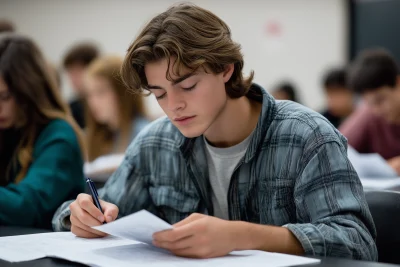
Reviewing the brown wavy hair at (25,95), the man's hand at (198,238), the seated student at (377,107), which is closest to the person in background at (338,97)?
the seated student at (377,107)

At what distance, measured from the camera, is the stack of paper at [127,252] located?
1.16m

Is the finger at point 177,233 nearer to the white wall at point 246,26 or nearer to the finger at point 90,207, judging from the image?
the finger at point 90,207

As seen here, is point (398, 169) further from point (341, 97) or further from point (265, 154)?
point (341, 97)

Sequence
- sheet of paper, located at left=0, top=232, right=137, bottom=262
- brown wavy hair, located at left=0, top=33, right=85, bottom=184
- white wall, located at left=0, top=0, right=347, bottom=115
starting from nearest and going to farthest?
sheet of paper, located at left=0, top=232, right=137, bottom=262 < brown wavy hair, located at left=0, top=33, right=85, bottom=184 < white wall, located at left=0, top=0, right=347, bottom=115

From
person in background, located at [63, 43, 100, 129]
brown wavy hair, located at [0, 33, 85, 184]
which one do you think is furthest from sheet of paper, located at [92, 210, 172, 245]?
person in background, located at [63, 43, 100, 129]

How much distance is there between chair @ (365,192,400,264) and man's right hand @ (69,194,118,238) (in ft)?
2.04

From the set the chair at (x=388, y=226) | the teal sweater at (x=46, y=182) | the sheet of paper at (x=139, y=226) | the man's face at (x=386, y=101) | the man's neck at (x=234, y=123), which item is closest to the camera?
the sheet of paper at (x=139, y=226)

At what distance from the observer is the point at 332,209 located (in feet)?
4.47

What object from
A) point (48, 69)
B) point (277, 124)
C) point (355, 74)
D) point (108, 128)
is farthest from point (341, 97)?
point (277, 124)

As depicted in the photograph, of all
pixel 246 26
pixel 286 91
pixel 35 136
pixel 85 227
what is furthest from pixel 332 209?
pixel 246 26

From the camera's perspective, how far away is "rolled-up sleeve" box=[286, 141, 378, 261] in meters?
1.30

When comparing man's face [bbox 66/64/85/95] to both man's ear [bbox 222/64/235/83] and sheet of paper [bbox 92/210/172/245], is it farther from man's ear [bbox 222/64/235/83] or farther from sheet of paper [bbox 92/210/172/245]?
sheet of paper [bbox 92/210/172/245]

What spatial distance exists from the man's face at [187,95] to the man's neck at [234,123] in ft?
0.37

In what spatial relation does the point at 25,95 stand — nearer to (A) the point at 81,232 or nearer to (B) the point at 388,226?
(A) the point at 81,232
